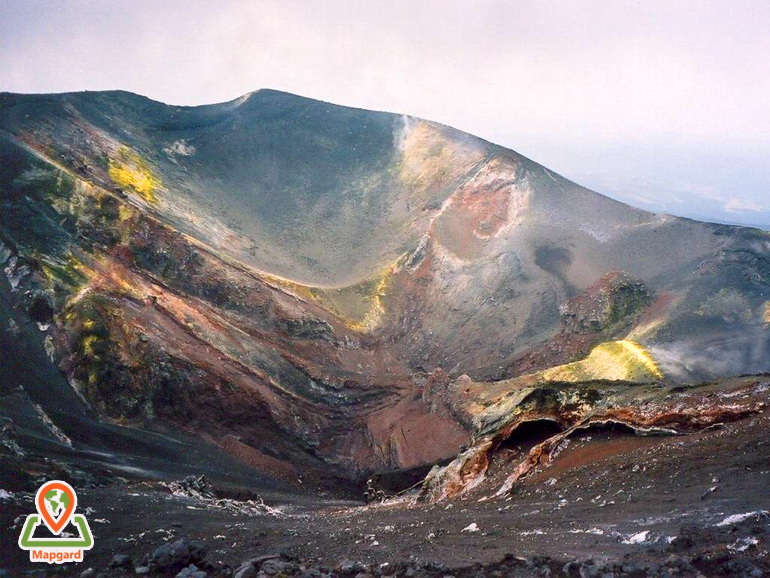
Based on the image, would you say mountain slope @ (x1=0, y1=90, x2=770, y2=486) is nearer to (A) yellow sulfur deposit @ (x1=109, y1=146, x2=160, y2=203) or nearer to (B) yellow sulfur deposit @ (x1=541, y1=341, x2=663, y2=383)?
(B) yellow sulfur deposit @ (x1=541, y1=341, x2=663, y2=383)

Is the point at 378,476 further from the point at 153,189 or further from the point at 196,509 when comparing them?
the point at 153,189

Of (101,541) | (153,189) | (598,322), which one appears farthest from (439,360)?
(101,541)

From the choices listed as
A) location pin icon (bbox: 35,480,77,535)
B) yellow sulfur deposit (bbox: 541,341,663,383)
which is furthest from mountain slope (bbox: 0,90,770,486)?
location pin icon (bbox: 35,480,77,535)

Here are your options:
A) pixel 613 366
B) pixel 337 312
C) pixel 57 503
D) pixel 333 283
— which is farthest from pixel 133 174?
pixel 613 366

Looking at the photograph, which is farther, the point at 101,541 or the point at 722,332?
the point at 722,332

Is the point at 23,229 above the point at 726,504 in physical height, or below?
above

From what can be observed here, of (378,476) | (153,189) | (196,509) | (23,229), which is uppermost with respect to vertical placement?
(153,189)
